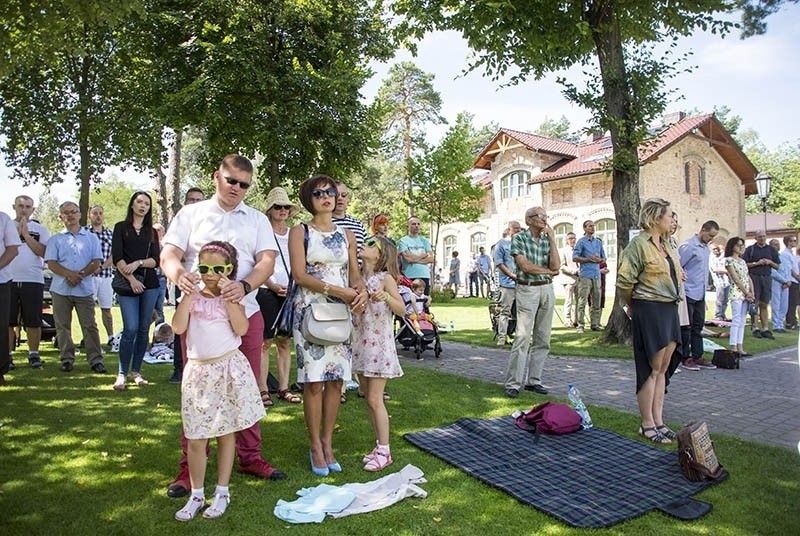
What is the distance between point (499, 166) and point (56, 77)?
2384cm

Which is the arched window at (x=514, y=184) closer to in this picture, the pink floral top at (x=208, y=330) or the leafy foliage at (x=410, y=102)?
the leafy foliage at (x=410, y=102)

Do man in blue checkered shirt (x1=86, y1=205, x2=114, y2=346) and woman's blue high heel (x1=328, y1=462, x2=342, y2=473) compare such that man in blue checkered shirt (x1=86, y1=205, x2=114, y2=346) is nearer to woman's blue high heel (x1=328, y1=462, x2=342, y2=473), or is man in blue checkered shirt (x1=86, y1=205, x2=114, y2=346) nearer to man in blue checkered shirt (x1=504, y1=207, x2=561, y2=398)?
woman's blue high heel (x1=328, y1=462, x2=342, y2=473)

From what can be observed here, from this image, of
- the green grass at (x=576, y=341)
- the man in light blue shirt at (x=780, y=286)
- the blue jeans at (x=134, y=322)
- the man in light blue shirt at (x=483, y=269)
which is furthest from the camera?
the man in light blue shirt at (x=483, y=269)

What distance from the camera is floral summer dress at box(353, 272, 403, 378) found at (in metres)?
4.24

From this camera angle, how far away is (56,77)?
71.7ft

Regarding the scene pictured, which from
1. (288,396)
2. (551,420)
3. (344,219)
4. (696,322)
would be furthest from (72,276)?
(696,322)

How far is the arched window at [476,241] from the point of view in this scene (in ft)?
123

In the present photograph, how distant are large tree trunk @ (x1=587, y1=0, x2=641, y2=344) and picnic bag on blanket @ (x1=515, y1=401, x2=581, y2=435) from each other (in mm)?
5586

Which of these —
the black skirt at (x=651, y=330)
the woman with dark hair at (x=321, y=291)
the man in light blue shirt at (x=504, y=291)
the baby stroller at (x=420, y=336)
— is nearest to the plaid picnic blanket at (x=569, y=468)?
the black skirt at (x=651, y=330)

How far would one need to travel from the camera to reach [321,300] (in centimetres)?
400

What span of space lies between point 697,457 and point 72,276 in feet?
23.6

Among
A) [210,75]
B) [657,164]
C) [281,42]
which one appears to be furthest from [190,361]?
[657,164]

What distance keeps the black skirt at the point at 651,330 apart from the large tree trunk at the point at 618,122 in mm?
5548

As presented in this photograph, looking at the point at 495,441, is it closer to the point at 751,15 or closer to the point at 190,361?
the point at 190,361
